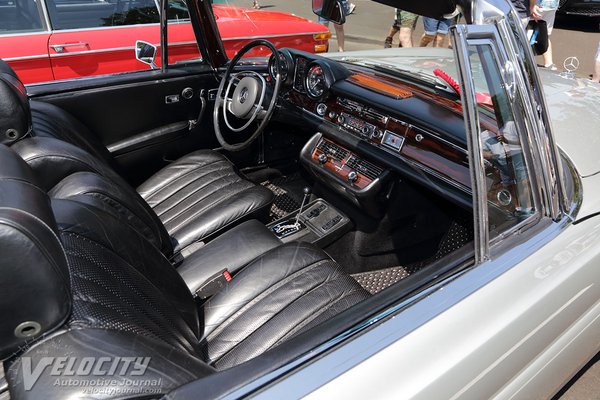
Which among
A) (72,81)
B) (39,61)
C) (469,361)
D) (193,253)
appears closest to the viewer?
(469,361)

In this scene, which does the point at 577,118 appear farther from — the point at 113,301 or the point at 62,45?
the point at 62,45

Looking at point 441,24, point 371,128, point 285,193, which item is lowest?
point 285,193

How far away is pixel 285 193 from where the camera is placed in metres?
3.20

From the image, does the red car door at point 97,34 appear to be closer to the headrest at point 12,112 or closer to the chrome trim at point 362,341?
Result: the headrest at point 12,112

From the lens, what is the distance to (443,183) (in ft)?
6.39

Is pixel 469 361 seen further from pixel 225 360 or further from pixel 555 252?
pixel 225 360

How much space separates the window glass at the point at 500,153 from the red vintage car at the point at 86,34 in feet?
8.05

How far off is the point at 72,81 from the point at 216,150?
94cm

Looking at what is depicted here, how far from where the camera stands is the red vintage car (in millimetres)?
3391

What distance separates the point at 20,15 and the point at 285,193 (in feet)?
7.79

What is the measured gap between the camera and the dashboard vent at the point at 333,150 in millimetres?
2571

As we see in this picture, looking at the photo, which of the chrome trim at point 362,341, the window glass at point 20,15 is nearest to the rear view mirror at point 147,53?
the window glass at point 20,15

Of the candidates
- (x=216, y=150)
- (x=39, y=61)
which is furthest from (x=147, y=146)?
(x=39, y=61)

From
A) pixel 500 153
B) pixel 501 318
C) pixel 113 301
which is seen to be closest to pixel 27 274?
pixel 113 301
